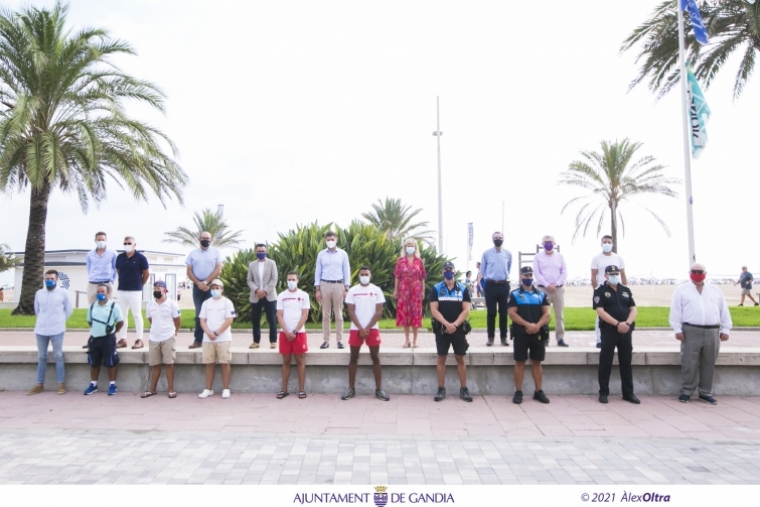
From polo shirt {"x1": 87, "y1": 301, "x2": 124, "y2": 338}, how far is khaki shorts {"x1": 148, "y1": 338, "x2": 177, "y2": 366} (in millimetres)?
694

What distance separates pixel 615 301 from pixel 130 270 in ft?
24.4

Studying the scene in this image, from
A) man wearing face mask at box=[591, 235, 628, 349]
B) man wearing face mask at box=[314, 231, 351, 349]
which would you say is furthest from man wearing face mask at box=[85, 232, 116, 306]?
man wearing face mask at box=[591, 235, 628, 349]

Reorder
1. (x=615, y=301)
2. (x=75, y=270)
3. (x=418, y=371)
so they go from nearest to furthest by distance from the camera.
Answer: (x=615, y=301), (x=418, y=371), (x=75, y=270)

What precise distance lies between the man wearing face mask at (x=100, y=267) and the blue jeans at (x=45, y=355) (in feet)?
2.44

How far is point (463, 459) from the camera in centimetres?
518

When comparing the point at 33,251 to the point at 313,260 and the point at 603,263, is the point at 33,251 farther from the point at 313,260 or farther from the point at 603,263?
the point at 603,263

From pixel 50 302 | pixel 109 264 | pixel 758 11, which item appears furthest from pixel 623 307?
pixel 758 11

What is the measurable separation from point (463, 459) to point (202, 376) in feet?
15.7

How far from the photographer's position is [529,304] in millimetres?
7457

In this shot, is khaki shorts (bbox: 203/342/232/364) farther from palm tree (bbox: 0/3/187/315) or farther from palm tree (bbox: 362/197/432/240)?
palm tree (bbox: 362/197/432/240)

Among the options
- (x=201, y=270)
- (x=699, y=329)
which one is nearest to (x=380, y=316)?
(x=201, y=270)

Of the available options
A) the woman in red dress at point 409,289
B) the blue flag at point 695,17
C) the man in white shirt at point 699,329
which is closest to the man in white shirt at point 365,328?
the woman in red dress at point 409,289

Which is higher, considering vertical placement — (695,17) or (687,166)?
(695,17)

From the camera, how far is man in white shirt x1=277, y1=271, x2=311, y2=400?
782 centimetres
